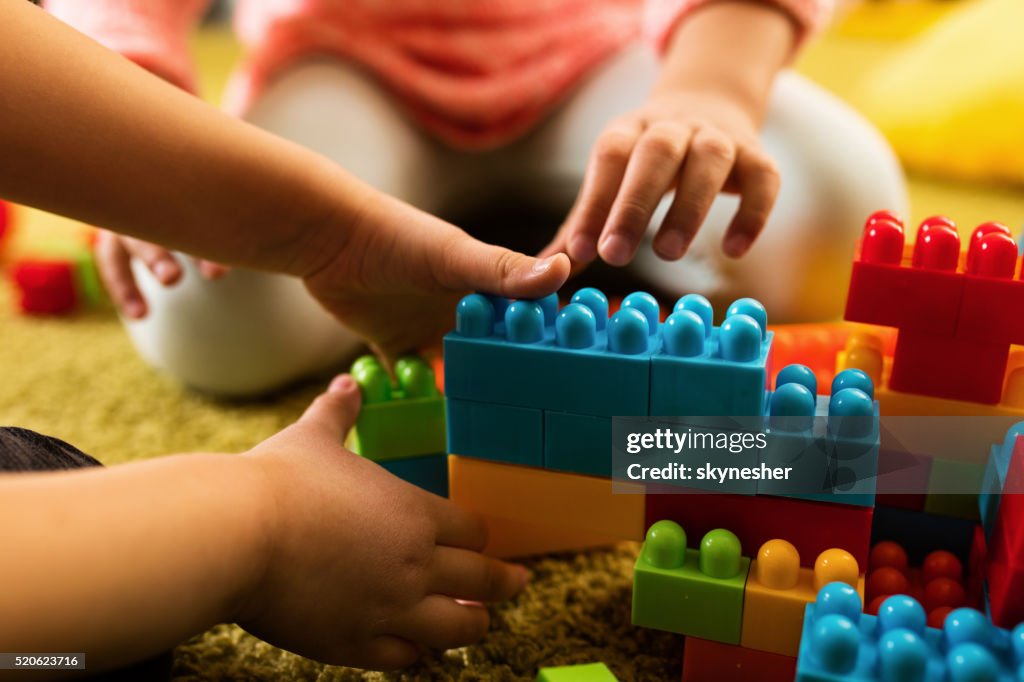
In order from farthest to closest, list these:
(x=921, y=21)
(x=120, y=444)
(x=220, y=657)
Answer: 1. (x=921, y=21)
2. (x=120, y=444)
3. (x=220, y=657)

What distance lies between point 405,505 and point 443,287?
0.55ft

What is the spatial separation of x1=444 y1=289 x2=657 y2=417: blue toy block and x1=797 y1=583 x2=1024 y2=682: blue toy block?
0.15m

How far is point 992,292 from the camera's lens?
52cm

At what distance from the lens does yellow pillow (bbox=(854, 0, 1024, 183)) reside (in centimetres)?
159

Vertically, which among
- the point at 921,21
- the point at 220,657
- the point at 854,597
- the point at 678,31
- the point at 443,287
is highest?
the point at 921,21

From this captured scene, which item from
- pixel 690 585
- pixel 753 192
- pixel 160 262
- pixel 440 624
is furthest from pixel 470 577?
pixel 160 262

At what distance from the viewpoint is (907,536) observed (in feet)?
1.93

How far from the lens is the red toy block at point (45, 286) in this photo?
115cm

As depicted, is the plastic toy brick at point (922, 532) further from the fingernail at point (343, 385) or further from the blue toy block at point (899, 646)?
the fingernail at point (343, 385)

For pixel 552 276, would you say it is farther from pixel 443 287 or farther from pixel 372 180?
pixel 372 180

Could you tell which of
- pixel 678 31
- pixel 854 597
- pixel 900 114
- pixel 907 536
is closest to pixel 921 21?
pixel 900 114

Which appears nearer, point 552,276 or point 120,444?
point 552,276

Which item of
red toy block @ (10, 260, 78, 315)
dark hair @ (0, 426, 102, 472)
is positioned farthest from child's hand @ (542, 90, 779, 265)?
red toy block @ (10, 260, 78, 315)

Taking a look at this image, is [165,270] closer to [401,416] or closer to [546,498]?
[401,416]
